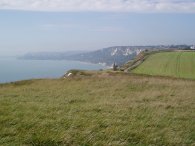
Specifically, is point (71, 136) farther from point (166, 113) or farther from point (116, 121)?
point (166, 113)

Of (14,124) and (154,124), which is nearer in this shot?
(14,124)

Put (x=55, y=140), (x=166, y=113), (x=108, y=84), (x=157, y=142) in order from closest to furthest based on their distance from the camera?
1. (x=55, y=140)
2. (x=157, y=142)
3. (x=166, y=113)
4. (x=108, y=84)

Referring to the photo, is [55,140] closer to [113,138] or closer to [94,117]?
[113,138]

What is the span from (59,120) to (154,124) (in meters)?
2.45

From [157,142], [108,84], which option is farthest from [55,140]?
[108,84]

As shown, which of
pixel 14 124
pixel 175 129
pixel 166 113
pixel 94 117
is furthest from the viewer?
pixel 166 113

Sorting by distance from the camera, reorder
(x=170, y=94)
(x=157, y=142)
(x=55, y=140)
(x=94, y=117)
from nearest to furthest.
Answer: (x=55, y=140)
(x=157, y=142)
(x=94, y=117)
(x=170, y=94)

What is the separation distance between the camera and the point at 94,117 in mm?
10781

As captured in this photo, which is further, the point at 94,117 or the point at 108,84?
the point at 108,84

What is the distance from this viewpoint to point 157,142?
8656 mm

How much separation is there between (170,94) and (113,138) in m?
11.5

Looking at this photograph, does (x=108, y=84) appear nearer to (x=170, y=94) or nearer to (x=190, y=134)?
(x=170, y=94)

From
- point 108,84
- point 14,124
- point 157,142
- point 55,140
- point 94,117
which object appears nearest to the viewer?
point 55,140

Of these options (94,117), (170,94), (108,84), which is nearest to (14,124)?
(94,117)
